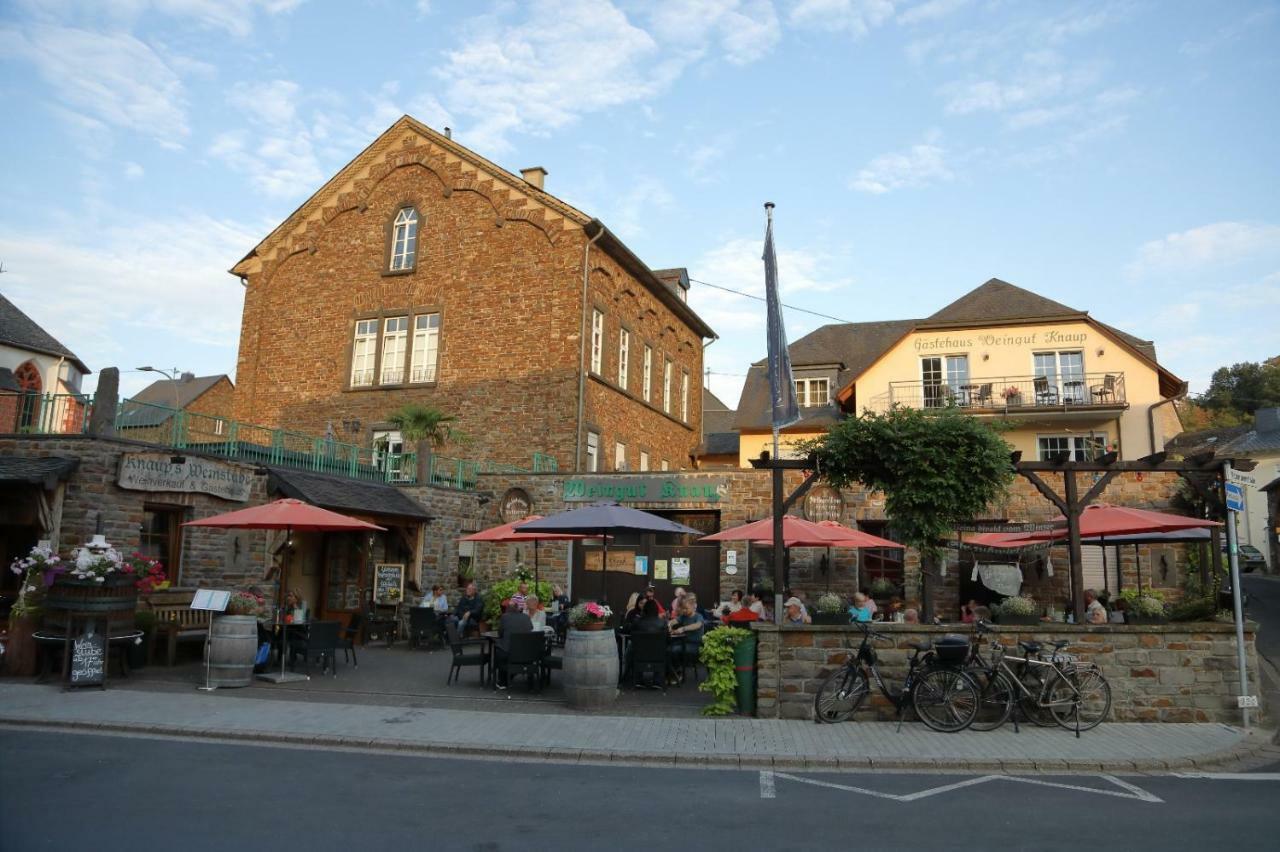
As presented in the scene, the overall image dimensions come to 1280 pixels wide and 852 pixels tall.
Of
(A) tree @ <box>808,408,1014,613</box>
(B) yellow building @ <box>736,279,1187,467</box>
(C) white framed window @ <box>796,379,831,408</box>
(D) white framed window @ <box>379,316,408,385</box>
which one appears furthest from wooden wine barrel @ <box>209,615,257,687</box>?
(C) white framed window @ <box>796,379,831,408</box>

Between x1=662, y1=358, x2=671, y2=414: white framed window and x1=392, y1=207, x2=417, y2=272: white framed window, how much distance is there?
31.9 ft

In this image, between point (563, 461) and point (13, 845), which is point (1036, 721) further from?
point (563, 461)

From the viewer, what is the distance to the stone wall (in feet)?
32.3

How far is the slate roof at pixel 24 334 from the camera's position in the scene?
34.4 meters

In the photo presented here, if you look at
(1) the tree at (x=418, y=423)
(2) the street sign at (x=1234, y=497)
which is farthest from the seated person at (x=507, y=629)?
(1) the tree at (x=418, y=423)

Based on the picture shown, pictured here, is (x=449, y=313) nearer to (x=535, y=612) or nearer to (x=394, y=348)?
(x=394, y=348)

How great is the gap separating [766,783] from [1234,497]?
21.6ft

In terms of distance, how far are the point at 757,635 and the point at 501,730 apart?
296cm

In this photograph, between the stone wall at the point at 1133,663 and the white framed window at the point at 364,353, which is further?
the white framed window at the point at 364,353

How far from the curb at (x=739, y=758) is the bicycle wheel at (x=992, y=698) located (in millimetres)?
1355

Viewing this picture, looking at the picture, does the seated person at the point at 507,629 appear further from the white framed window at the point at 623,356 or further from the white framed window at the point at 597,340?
the white framed window at the point at 623,356

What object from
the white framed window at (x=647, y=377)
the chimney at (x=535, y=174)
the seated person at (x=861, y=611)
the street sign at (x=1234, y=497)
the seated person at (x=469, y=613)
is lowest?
the seated person at (x=469, y=613)

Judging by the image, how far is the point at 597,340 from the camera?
26.6m

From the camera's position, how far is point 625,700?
11180 mm
